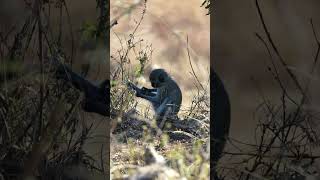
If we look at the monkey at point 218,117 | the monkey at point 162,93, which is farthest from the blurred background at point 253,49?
the monkey at point 162,93

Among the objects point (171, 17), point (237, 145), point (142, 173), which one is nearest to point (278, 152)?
point (237, 145)

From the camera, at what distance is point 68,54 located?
14.4 ft

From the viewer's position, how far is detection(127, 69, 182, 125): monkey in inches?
196

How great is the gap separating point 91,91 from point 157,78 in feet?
2.36

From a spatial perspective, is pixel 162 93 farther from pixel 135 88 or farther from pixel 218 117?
pixel 218 117

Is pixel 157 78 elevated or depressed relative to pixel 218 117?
elevated

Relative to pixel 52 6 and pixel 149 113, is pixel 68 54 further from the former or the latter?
pixel 149 113

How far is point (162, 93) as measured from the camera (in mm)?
5035

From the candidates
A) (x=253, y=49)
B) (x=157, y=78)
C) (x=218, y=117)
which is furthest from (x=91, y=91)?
(x=253, y=49)

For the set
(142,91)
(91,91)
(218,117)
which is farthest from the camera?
(142,91)

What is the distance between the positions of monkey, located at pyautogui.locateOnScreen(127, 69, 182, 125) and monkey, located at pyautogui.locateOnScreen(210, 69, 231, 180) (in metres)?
0.38

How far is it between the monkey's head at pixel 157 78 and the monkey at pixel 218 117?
452mm

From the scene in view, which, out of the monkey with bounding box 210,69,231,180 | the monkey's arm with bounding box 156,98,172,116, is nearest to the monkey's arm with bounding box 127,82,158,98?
the monkey's arm with bounding box 156,98,172,116

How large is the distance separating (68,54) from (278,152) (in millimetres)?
1799
